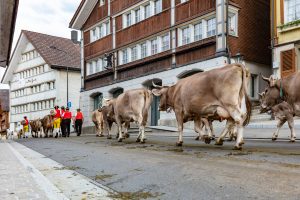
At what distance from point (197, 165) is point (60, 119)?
71.0 ft

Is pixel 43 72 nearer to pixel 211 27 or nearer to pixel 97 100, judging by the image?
pixel 97 100

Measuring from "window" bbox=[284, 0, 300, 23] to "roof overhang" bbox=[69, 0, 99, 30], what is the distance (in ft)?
64.7

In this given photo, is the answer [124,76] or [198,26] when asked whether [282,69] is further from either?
[124,76]

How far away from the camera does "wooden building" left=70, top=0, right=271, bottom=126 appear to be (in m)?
25.1

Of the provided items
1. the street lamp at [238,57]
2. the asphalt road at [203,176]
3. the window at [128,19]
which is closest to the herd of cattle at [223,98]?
the asphalt road at [203,176]

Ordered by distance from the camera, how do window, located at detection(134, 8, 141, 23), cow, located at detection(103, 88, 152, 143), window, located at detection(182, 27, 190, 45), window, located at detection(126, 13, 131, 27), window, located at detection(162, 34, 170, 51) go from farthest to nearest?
1. window, located at detection(126, 13, 131, 27)
2. window, located at detection(134, 8, 141, 23)
3. window, located at detection(162, 34, 170, 51)
4. window, located at detection(182, 27, 190, 45)
5. cow, located at detection(103, 88, 152, 143)

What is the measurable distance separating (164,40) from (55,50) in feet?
102

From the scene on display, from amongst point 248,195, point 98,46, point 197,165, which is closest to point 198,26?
point 98,46

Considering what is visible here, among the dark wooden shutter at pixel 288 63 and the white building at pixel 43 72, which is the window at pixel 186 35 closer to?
the dark wooden shutter at pixel 288 63

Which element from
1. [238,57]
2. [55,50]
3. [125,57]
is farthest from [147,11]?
[55,50]

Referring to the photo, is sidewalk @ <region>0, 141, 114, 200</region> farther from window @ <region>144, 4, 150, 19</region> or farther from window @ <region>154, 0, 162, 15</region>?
window @ <region>144, 4, 150, 19</region>

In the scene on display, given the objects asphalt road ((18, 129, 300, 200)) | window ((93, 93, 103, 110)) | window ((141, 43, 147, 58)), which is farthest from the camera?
window ((93, 93, 103, 110))

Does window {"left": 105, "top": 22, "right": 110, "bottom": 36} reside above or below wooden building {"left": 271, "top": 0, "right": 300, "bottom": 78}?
above

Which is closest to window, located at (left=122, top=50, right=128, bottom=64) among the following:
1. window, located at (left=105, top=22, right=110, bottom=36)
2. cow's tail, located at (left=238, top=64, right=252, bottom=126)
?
window, located at (left=105, top=22, right=110, bottom=36)
